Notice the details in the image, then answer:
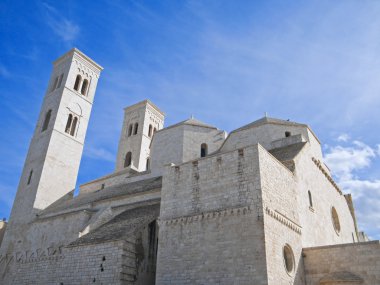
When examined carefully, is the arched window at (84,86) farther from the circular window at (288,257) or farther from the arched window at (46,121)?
the circular window at (288,257)

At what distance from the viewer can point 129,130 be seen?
124 ft

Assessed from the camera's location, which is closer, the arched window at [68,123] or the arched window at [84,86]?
the arched window at [68,123]

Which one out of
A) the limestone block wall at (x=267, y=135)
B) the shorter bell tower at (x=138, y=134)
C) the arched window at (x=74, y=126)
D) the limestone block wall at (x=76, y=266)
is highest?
the shorter bell tower at (x=138, y=134)

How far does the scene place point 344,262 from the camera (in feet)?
39.2

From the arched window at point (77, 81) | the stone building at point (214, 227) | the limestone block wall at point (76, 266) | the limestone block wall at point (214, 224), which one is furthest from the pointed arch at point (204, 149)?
the arched window at point (77, 81)

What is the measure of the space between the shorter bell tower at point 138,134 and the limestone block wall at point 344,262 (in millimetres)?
22904

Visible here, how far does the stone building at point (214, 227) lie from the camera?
Answer: 1128 centimetres

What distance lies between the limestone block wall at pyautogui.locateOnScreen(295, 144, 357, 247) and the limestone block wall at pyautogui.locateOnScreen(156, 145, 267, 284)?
134 inches

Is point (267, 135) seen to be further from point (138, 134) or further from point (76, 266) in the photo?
point (138, 134)

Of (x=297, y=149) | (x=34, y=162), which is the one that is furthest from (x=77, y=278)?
(x=34, y=162)

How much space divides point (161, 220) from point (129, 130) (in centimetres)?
2552

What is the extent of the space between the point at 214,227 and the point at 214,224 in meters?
0.11

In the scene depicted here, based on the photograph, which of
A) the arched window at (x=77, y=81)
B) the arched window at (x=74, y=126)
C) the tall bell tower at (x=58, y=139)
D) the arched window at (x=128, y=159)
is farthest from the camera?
the arched window at (x=128, y=159)

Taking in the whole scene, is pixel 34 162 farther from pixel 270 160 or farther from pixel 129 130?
pixel 270 160
